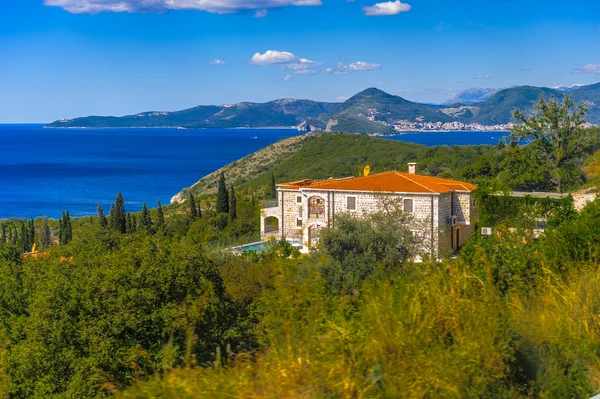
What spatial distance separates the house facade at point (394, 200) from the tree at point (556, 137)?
394cm

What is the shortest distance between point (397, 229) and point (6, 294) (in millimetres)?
11815

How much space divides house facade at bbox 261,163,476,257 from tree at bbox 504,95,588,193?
3.94 metres

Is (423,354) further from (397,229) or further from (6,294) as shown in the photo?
(397,229)

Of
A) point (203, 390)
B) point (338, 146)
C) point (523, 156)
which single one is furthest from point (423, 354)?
point (338, 146)

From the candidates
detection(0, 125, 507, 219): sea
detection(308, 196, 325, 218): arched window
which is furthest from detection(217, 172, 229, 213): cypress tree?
detection(0, 125, 507, 219): sea

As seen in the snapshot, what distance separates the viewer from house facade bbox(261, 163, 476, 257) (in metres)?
25.0

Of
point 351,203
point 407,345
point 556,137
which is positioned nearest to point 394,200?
point 351,203

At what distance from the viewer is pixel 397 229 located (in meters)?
20.9

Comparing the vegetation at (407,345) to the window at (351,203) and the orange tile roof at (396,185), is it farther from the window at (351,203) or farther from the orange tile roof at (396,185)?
the window at (351,203)

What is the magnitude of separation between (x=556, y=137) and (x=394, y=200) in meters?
8.57

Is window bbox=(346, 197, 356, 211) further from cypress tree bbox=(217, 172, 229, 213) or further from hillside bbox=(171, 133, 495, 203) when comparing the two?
hillside bbox=(171, 133, 495, 203)

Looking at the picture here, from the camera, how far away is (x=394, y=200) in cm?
2525

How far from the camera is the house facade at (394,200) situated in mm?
24953

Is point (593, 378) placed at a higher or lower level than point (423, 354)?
lower
